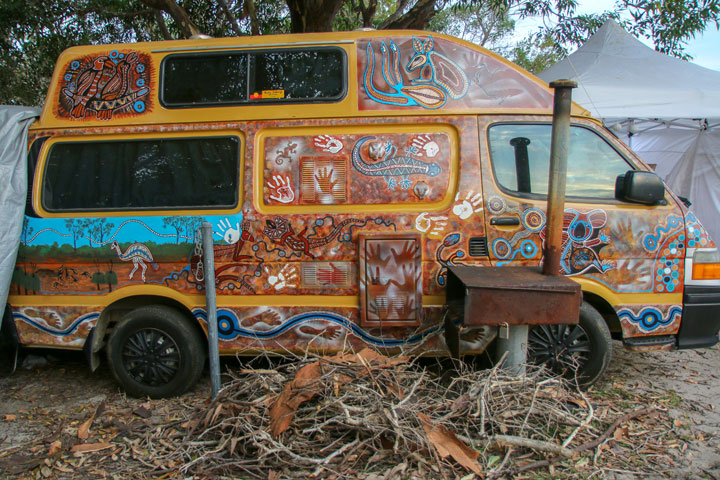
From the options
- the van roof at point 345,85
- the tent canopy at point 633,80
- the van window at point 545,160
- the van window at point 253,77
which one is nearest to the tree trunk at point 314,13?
the tent canopy at point 633,80

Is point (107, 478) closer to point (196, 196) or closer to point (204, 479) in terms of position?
point (204, 479)

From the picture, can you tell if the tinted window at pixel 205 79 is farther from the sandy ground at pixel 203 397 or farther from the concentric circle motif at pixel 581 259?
the concentric circle motif at pixel 581 259

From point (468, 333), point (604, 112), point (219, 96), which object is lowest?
point (468, 333)

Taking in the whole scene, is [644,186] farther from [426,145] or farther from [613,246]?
[426,145]

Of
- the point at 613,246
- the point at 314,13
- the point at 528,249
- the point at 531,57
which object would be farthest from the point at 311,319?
the point at 531,57

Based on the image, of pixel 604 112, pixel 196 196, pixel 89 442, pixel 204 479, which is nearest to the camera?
pixel 204 479

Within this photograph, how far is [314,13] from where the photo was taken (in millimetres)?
7863

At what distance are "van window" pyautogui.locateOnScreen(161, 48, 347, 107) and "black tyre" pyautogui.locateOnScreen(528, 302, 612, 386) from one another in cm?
238

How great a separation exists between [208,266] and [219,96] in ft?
4.48

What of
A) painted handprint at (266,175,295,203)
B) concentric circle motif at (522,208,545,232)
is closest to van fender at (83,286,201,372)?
painted handprint at (266,175,295,203)

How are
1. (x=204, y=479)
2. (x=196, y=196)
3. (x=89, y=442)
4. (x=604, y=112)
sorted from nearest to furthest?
(x=204, y=479)
(x=89, y=442)
(x=196, y=196)
(x=604, y=112)

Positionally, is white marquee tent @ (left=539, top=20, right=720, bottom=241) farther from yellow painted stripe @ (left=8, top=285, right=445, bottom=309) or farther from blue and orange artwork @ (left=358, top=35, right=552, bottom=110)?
yellow painted stripe @ (left=8, top=285, right=445, bottom=309)

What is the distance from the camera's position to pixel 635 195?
3691mm

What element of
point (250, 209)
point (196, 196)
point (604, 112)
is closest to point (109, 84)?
point (196, 196)
